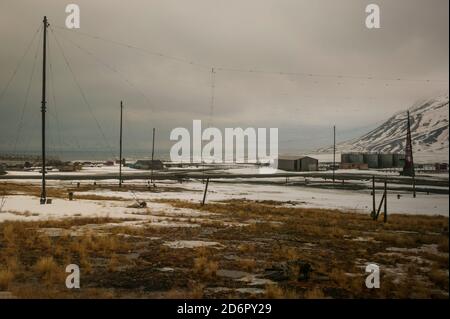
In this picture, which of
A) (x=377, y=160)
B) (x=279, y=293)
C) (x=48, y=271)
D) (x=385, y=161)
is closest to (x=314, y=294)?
(x=279, y=293)

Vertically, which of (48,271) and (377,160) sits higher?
(377,160)

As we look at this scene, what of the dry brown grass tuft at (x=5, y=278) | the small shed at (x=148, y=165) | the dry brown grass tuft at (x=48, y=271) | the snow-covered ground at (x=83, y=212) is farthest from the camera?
the small shed at (x=148, y=165)

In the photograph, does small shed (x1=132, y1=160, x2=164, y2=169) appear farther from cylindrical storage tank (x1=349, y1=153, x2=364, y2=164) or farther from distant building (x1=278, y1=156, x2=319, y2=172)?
cylindrical storage tank (x1=349, y1=153, x2=364, y2=164)

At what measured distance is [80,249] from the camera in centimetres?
1392

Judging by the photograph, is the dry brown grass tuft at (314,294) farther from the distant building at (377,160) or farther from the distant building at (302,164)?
the distant building at (377,160)

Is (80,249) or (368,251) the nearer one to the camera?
(80,249)

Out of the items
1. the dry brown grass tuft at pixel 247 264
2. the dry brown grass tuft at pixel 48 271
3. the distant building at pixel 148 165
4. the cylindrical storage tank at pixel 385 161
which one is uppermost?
the cylindrical storage tank at pixel 385 161

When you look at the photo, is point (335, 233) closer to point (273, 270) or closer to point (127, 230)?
point (273, 270)

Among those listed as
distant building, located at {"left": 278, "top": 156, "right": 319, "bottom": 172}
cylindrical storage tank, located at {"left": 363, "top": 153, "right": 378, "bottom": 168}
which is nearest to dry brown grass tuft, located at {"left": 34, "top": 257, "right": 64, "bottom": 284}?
distant building, located at {"left": 278, "top": 156, "right": 319, "bottom": 172}

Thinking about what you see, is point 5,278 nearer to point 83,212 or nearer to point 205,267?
point 205,267

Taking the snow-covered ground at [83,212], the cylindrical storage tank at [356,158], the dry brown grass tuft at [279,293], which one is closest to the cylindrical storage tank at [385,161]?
the cylindrical storage tank at [356,158]
